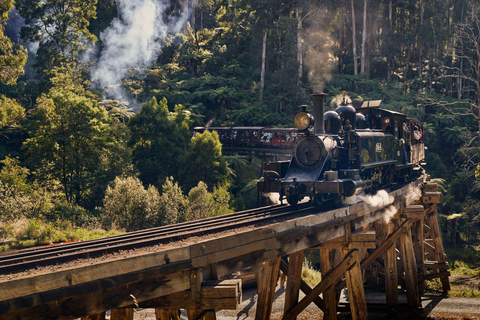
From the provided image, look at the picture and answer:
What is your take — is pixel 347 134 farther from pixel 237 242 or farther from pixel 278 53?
pixel 278 53

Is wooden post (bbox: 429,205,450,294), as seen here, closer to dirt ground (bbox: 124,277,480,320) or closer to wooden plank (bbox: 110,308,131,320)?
dirt ground (bbox: 124,277,480,320)

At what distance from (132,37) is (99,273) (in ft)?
170

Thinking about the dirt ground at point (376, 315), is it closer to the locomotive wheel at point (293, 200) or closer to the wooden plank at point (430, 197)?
the wooden plank at point (430, 197)

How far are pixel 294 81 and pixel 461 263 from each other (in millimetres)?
21942

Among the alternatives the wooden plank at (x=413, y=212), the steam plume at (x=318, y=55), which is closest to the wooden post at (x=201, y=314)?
the wooden plank at (x=413, y=212)

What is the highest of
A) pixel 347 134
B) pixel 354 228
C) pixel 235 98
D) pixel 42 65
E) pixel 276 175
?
pixel 42 65

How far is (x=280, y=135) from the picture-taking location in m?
35.1

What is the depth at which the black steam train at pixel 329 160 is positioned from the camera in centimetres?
1190

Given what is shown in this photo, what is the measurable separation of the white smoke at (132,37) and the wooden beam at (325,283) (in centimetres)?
4128

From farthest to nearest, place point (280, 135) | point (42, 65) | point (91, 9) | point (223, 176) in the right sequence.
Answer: point (91, 9), point (42, 65), point (280, 135), point (223, 176)

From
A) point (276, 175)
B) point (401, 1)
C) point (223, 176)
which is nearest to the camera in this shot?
point (276, 175)

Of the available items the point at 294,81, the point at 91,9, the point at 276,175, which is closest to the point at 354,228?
the point at 276,175

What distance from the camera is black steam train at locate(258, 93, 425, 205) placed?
468 inches

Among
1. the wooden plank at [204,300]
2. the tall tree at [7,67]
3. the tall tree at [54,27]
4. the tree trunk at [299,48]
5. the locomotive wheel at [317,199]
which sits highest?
the tall tree at [54,27]
